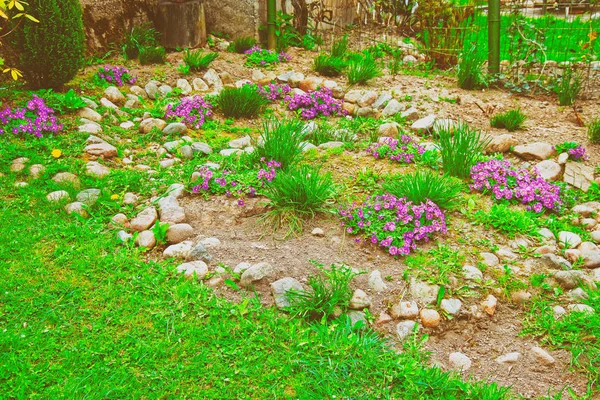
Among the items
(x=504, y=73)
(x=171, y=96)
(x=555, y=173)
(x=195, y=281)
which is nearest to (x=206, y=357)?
(x=195, y=281)

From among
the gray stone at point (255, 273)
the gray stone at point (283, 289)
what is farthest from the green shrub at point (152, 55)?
the gray stone at point (283, 289)

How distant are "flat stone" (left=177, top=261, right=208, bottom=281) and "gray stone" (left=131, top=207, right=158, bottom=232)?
477 millimetres

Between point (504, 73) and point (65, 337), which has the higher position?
point (504, 73)

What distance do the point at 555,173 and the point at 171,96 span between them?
3660mm

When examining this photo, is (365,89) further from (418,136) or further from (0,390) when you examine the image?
(0,390)

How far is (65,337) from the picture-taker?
2.54 metres

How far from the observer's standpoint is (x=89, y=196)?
3.58 m

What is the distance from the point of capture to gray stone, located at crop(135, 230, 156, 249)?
3.24 metres

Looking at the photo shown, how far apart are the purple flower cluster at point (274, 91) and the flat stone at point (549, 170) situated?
2616 millimetres

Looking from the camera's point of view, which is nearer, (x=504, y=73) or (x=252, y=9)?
(x=504, y=73)

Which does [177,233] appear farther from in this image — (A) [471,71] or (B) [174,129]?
(A) [471,71]

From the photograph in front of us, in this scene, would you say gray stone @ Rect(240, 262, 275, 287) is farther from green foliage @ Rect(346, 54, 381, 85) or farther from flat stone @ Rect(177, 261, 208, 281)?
green foliage @ Rect(346, 54, 381, 85)

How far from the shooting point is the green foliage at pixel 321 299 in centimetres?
273

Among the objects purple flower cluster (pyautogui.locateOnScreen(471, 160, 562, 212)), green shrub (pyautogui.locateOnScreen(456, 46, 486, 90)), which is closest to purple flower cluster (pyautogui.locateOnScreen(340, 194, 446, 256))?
purple flower cluster (pyautogui.locateOnScreen(471, 160, 562, 212))
